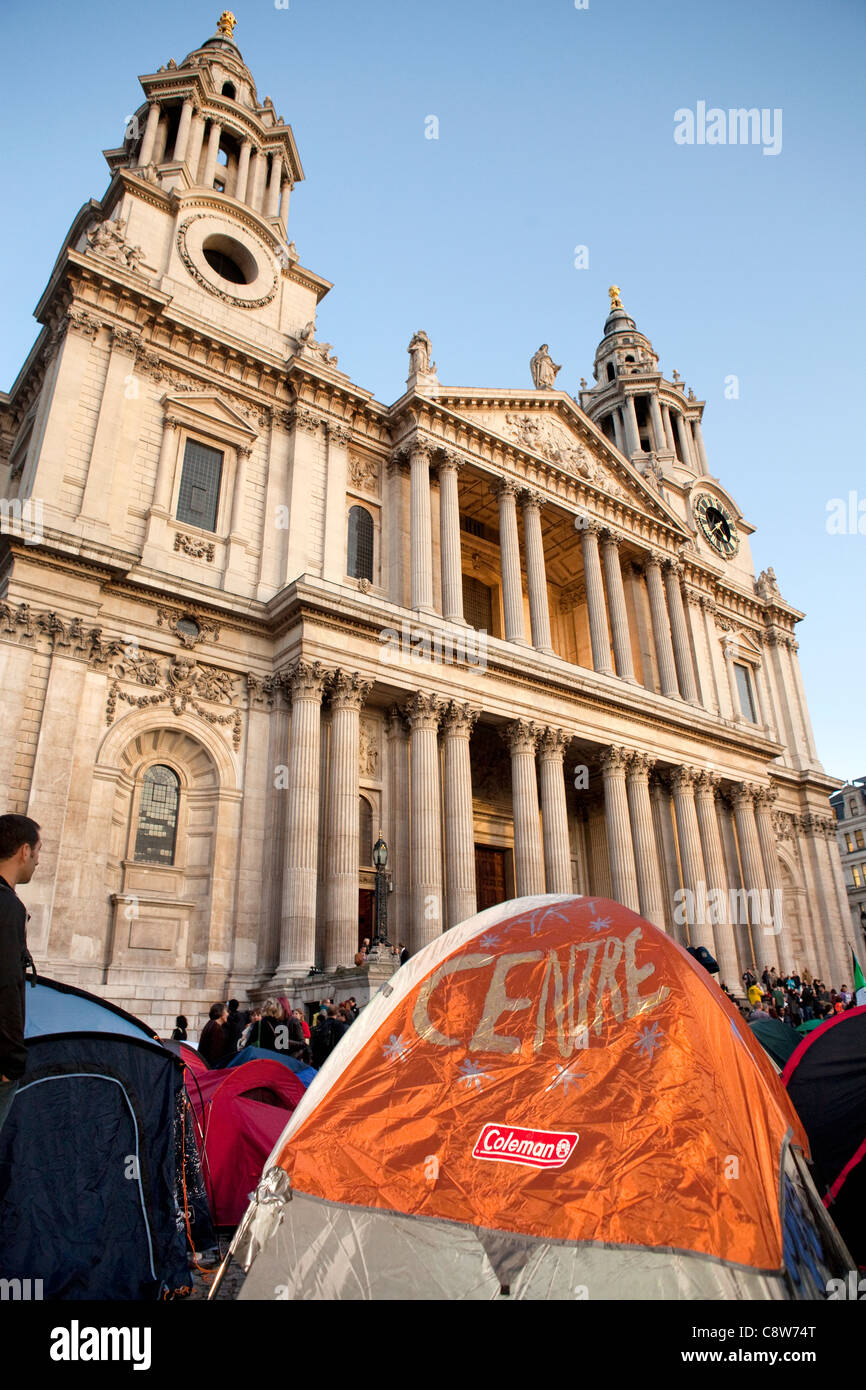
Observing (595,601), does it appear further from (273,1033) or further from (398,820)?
(273,1033)

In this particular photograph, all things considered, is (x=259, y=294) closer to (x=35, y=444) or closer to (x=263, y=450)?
(x=263, y=450)

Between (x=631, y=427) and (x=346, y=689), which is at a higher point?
(x=631, y=427)

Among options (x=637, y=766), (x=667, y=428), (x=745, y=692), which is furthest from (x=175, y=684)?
(x=667, y=428)

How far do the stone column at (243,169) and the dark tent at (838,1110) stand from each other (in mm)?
32887

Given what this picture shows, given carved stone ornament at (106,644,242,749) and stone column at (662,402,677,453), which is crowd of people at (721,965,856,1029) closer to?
carved stone ornament at (106,644,242,749)

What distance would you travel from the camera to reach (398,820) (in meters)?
23.5

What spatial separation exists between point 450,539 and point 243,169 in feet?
55.7

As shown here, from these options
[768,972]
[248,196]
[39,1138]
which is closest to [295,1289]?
[39,1138]

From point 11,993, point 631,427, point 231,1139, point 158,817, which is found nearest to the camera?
point 11,993

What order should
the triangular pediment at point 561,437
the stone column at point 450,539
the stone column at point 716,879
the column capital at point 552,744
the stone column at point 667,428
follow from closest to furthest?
the stone column at point 450,539
the column capital at point 552,744
the stone column at point 716,879
the triangular pediment at point 561,437
the stone column at point 667,428

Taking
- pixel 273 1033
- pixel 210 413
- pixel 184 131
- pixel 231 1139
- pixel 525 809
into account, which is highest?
pixel 184 131

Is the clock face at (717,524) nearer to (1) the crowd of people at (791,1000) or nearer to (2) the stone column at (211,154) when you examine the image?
(1) the crowd of people at (791,1000)

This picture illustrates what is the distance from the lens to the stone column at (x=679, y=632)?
3290cm

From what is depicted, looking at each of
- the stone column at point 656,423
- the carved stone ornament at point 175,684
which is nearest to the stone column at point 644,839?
the carved stone ornament at point 175,684
